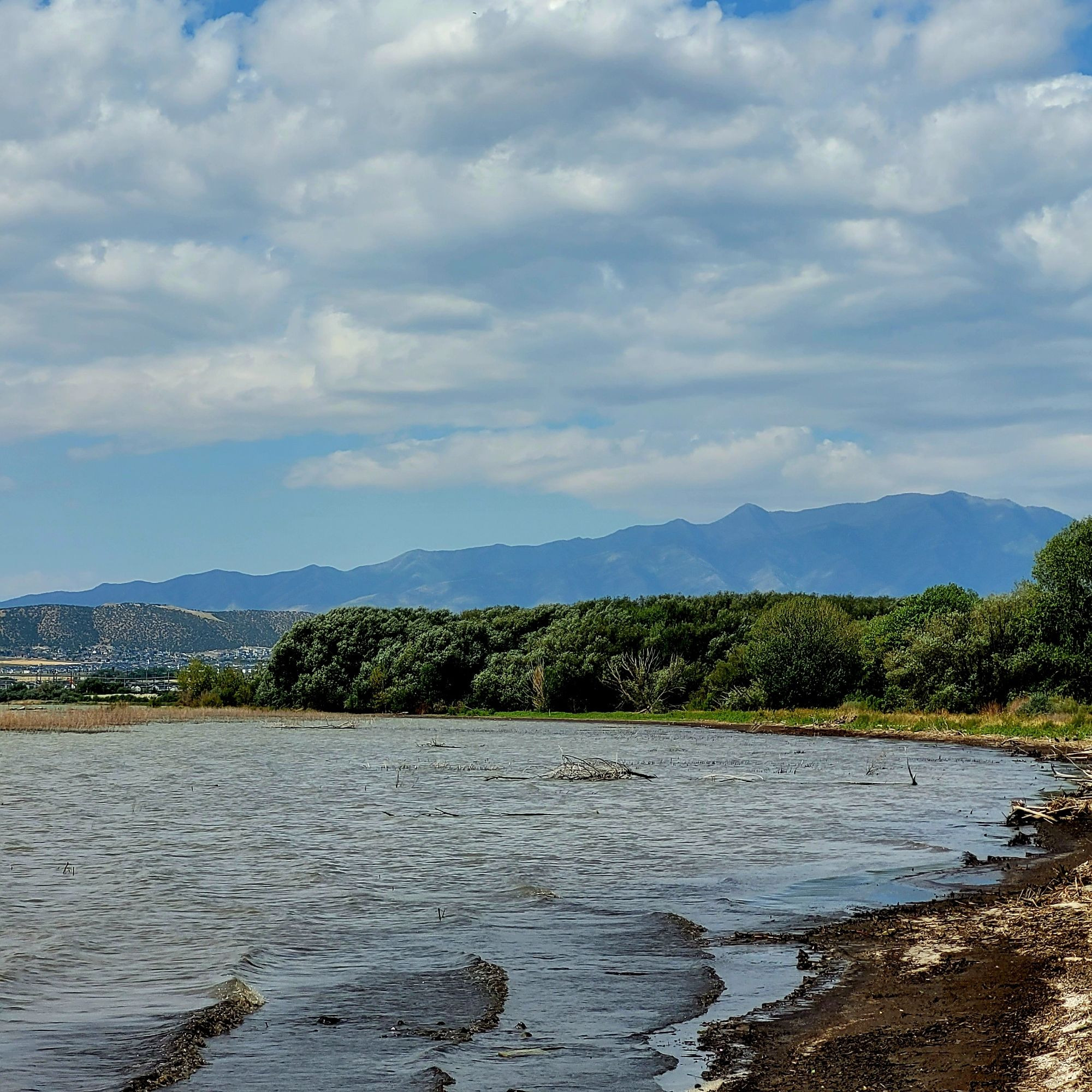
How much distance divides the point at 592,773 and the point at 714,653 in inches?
2447

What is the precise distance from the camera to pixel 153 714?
299 feet

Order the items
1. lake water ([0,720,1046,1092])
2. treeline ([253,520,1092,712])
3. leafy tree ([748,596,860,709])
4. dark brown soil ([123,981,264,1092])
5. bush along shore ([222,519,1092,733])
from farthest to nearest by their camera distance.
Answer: leafy tree ([748,596,860,709]), treeline ([253,520,1092,712]), bush along shore ([222,519,1092,733]), lake water ([0,720,1046,1092]), dark brown soil ([123,981,264,1092])

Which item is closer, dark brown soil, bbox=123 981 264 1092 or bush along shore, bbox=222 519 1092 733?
dark brown soil, bbox=123 981 264 1092

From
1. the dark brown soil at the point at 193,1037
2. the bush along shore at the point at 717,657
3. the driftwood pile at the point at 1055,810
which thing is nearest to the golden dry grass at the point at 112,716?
the bush along shore at the point at 717,657

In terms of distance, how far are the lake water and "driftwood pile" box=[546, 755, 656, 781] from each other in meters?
0.54

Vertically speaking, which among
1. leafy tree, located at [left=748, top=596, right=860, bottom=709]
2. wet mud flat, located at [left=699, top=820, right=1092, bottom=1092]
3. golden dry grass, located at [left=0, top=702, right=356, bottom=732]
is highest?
leafy tree, located at [left=748, top=596, right=860, bottom=709]

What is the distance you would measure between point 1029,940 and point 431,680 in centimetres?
9352

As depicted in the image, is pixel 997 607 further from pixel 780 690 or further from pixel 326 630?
pixel 326 630

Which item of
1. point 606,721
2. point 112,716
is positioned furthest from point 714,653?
point 112,716

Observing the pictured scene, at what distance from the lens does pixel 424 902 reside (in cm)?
1911

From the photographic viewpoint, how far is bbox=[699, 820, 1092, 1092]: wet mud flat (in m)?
9.51

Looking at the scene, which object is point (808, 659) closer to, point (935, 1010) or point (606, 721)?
point (606, 721)

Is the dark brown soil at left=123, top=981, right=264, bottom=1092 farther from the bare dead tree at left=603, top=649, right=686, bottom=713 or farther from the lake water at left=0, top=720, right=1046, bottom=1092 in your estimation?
the bare dead tree at left=603, top=649, right=686, bottom=713

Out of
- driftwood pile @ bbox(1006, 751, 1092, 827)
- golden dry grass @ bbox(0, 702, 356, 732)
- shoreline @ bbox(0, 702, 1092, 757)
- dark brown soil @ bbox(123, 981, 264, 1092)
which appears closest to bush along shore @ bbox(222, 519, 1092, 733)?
shoreline @ bbox(0, 702, 1092, 757)
